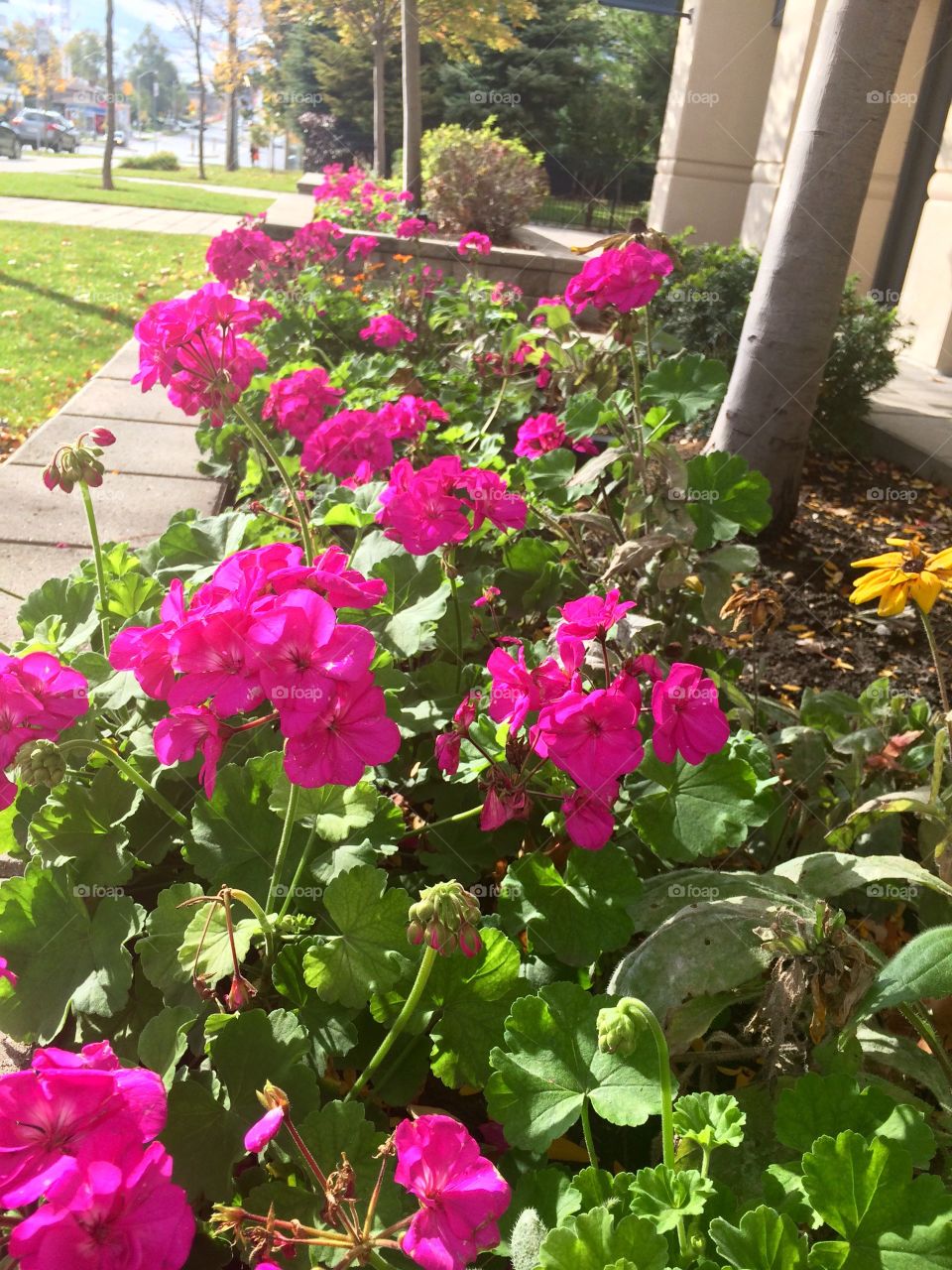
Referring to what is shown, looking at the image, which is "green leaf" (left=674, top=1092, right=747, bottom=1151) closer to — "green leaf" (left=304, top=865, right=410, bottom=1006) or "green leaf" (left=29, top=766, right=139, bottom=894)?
"green leaf" (left=304, top=865, right=410, bottom=1006)

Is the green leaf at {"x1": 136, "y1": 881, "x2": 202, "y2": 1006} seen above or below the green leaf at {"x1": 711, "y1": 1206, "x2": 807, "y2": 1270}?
below

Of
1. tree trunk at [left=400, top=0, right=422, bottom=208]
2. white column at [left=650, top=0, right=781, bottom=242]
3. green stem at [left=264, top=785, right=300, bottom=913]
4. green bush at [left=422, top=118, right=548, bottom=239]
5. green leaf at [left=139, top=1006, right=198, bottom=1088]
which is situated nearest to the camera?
→ green leaf at [left=139, top=1006, right=198, bottom=1088]

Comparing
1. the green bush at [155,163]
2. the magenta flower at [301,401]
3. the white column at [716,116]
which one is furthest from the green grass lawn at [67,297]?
the green bush at [155,163]

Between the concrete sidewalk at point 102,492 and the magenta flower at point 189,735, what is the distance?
172 cm

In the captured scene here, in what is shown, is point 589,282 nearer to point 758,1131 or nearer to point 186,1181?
point 758,1131

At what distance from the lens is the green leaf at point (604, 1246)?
0.91 metres

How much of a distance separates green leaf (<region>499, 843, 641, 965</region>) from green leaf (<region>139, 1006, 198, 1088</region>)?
48cm

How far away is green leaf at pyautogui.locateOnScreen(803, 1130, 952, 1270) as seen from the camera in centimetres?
95

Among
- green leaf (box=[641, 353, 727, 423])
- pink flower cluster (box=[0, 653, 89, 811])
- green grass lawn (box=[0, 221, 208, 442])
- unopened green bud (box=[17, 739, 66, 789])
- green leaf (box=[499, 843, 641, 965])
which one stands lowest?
green grass lawn (box=[0, 221, 208, 442])

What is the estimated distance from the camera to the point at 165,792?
5.84 ft

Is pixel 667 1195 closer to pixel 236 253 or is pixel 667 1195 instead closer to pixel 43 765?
pixel 43 765

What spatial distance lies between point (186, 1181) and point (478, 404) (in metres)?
3.30

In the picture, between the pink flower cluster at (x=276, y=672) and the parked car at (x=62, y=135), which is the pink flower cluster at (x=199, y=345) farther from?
the parked car at (x=62, y=135)

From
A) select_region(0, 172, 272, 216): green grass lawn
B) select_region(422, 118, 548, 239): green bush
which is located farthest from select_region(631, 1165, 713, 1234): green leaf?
select_region(0, 172, 272, 216): green grass lawn
